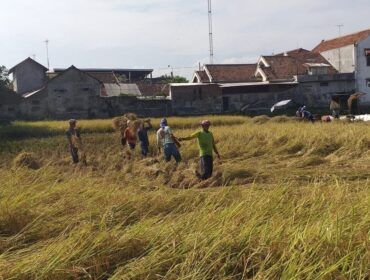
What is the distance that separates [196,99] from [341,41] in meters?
18.6

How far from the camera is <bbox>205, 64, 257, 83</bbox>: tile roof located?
145 ft

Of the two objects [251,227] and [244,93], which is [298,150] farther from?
[244,93]

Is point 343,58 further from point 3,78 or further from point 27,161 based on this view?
point 27,161

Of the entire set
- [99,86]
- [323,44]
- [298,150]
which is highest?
[323,44]

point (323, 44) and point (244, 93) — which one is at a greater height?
point (323, 44)

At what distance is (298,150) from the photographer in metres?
13.9

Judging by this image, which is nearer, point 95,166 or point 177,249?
point 177,249

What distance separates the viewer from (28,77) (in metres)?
46.2

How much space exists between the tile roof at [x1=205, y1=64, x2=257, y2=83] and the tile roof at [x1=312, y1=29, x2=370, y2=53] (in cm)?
794

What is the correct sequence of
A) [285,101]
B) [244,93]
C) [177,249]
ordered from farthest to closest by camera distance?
[244,93] → [285,101] → [177,249]

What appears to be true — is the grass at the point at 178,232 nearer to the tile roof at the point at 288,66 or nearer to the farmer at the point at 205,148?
the farmer at the point at 205,148

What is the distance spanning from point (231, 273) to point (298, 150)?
11.1 metres

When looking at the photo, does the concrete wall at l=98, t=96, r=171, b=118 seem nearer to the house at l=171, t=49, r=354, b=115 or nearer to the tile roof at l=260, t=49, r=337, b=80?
the house at l=171, t=49, r=354, b=115

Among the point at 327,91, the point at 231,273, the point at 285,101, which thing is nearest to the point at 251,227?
the point at 231,273
